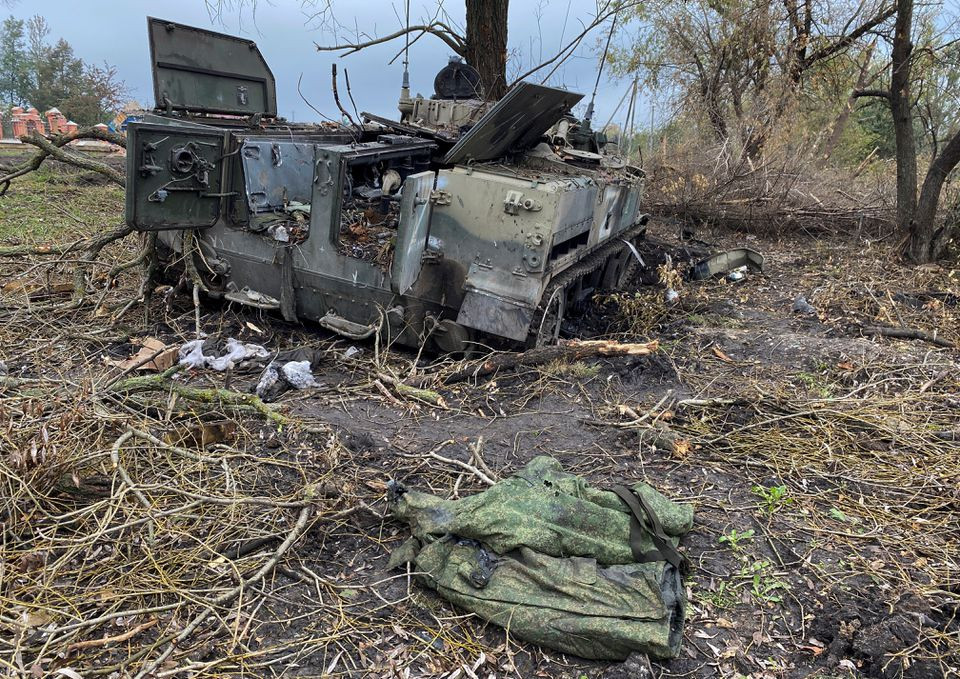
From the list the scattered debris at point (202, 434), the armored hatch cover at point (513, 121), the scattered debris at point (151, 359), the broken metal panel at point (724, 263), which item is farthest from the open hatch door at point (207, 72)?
the broken metal panel at point (724, 263)

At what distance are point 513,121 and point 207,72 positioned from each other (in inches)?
128

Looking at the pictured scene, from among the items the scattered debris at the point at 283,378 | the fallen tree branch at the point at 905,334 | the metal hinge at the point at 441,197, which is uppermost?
the metal hinge at the point at 441,197

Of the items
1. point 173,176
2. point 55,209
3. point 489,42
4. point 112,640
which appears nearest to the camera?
point 112,640

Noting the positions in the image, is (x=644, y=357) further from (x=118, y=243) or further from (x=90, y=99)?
(x=90, y=99)

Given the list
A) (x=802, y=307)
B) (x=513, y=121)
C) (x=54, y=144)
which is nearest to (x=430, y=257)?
(x=513, y=121)

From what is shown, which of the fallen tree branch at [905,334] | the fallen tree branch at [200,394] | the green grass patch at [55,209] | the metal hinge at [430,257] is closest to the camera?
the fallen tree branch at [200,394]

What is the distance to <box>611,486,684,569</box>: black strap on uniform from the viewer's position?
310cm

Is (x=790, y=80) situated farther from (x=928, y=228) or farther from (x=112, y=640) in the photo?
(x=112, y=640)

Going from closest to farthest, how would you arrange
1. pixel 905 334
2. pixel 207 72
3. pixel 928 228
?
pixel 905 334
pixel 207 72
pixel 928 228

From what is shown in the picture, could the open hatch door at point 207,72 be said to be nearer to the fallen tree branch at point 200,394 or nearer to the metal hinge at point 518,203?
the fallen tree branch at point 200,394

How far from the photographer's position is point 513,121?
6191 millimetres

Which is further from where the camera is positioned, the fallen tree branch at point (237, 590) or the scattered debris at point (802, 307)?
the scattered debris at point (802, 307)

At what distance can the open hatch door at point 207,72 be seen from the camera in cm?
661

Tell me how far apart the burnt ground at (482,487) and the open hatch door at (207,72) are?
2.11 metres
